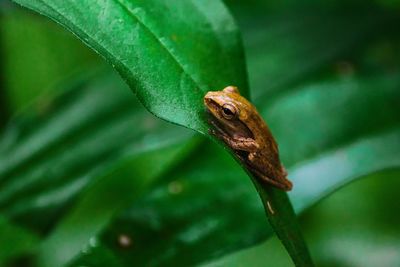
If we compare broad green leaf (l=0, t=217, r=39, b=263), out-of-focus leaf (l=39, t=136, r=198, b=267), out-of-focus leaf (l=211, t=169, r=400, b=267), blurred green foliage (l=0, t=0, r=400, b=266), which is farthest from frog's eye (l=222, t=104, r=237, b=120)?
out-of-focus leaf (l=211, t=169, r=400, b=267)

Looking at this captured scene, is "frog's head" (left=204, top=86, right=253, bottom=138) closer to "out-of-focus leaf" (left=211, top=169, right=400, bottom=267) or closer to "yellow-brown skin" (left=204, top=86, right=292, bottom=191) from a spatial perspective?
"yellow-brown skin" (left=204, top=86, right=292, bottom=191)

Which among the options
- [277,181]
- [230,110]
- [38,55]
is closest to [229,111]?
[230,110]

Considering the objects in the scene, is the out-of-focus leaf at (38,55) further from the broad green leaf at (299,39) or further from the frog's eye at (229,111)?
the frog's eye at (229,111)

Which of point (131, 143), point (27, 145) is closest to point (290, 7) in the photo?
point (131, 143)

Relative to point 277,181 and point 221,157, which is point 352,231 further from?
point 277,181

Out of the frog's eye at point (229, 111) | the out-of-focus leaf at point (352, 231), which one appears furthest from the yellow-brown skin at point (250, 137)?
the out-of-focus leaf at point (352, 231)

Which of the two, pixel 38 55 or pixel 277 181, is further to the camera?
pixel 38 55
